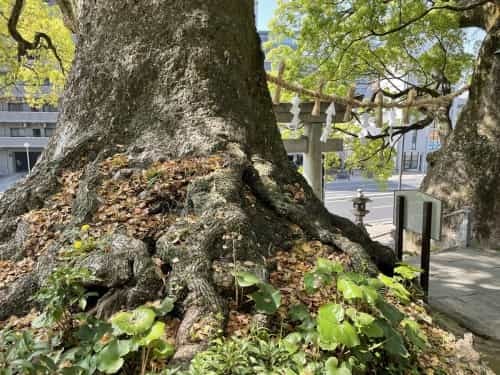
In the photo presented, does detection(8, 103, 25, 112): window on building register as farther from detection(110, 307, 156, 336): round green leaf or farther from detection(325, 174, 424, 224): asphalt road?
detection(110, 307, 156, 336): round green leaf

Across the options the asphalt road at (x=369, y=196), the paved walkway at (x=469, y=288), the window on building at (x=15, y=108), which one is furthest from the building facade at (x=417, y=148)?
the window on building at (x=15, y=108)

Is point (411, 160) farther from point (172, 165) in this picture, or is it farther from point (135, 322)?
point (135, 322)

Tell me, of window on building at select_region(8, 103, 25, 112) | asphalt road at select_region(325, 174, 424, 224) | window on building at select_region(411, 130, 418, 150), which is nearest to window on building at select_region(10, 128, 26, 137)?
window on building at select_region(8, 103, 25, 112)

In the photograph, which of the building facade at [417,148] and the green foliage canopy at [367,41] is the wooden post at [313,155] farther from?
the building facade at [417,148]

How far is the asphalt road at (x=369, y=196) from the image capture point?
19703 millimetres

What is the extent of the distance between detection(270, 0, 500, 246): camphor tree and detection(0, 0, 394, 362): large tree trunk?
3.71 m

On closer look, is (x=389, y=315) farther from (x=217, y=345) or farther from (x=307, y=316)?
(x=217, y=345)

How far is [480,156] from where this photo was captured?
7.15m

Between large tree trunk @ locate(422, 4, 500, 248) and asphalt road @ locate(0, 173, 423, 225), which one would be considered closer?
large tree trunk @ locate(422, 4, 500, 248)

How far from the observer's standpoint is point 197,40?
3189mm

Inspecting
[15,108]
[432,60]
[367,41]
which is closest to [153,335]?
[367,41]

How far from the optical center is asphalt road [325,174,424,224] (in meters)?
19.7

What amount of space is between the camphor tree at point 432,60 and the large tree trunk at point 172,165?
12.2 feet

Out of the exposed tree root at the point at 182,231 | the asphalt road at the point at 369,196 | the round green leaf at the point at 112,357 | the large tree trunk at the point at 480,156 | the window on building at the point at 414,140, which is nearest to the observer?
the round green leaf at the point at 112,357
